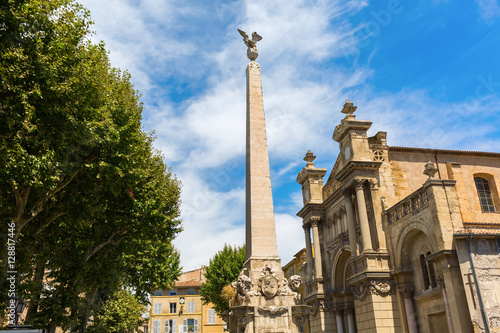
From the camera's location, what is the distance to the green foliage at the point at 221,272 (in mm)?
40656

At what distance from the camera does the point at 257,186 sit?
1396cm

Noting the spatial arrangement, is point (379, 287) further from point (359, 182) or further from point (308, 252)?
point (308, 252)

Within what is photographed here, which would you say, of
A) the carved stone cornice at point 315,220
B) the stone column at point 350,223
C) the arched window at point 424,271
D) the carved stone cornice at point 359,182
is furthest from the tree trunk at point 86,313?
the carved stone cornice at point 315,220

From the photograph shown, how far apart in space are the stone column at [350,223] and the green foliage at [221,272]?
16838mm

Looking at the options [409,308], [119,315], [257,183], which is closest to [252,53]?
[257,183]

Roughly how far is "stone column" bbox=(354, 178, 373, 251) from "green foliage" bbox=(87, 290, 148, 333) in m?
17.3

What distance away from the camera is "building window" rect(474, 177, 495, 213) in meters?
26.2

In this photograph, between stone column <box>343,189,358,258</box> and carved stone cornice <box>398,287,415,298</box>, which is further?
stone column <box>343,189,358,258</box>

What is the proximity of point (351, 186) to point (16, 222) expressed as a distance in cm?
1908

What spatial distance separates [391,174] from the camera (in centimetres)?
2609

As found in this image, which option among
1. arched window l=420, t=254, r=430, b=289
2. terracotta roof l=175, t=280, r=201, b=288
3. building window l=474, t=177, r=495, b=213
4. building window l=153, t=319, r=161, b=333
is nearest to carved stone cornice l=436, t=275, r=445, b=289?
arched window l=420, t=254, r=430, b=289

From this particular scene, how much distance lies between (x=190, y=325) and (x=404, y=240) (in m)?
43.5

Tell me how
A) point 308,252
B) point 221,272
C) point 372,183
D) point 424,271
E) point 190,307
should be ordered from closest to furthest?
1. point 424,271
2. point 372,183
3. point 308,252
4. point 221,272
5. point 190,307

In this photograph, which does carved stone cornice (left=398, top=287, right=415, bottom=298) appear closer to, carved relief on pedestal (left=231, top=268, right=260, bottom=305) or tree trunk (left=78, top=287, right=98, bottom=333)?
carved relief on pedestal (left=231, top=268, right=260, bottom=305)
